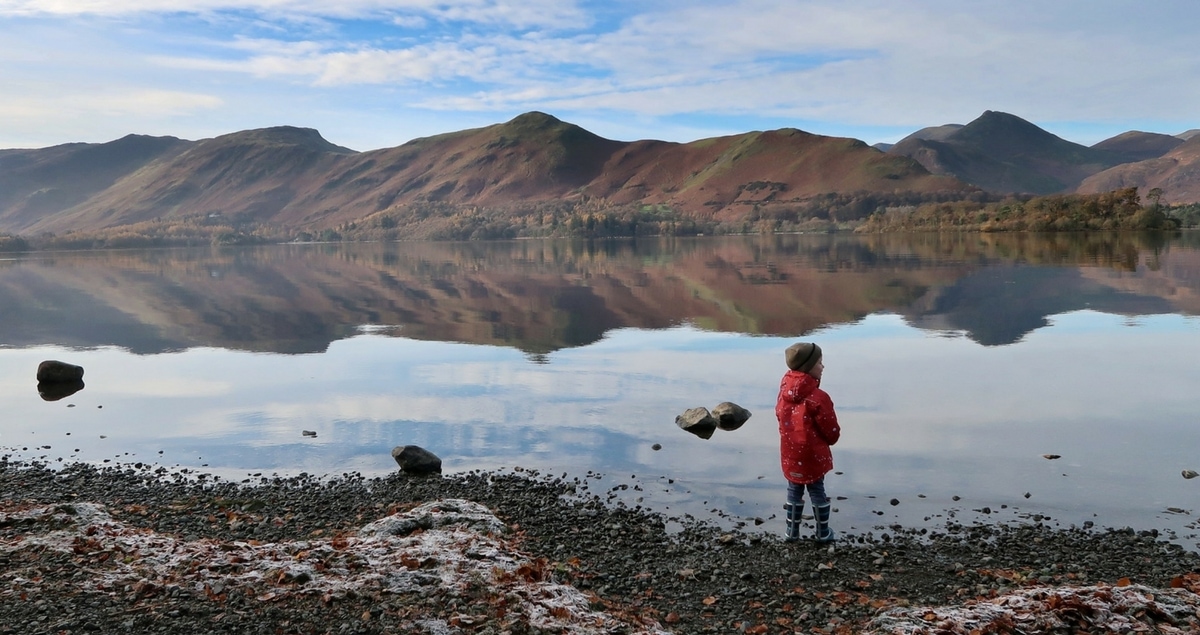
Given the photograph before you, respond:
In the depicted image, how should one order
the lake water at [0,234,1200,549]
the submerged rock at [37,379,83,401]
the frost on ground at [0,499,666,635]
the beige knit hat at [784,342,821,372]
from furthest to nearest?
the submerged rock at [37,379,83,401] < the lake water at [0,234,1200,549] < the beige knit hat at [784,342,821,372] < the frost on ground at [0,499,666,635]

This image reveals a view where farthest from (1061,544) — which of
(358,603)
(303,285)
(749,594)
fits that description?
(303,285)

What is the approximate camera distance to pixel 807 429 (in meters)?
8.34

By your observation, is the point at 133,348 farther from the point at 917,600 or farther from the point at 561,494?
the point at 917,600

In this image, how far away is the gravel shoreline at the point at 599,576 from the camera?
612 centimetres

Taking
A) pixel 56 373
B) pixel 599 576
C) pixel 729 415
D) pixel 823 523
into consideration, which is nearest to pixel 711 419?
pixel 729 415

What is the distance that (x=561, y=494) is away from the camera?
1033 centimetres

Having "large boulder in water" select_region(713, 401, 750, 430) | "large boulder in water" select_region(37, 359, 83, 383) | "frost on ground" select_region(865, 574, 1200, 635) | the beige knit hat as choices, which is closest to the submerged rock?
"large boulder in water" select_region(37, 359, 83, 383)

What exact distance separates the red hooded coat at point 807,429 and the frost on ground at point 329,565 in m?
2.74

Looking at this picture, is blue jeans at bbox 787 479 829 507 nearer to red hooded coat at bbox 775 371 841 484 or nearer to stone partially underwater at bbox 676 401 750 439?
red hooded coat at bbox 775 371 841 484

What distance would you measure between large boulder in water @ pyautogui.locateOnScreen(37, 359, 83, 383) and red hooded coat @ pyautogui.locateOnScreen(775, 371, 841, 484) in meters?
18.1

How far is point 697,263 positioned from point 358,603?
59.2 meters

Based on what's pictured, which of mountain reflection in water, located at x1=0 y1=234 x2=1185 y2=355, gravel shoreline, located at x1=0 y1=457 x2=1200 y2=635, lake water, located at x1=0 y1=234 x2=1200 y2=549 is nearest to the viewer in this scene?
gravel shoreline, located at x1=0 y1=457 x2=1200 y2=635

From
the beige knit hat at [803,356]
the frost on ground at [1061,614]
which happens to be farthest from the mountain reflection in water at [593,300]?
A: the frost on ground at [1061,614]

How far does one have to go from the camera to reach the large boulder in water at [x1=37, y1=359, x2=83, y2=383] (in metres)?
19.1
